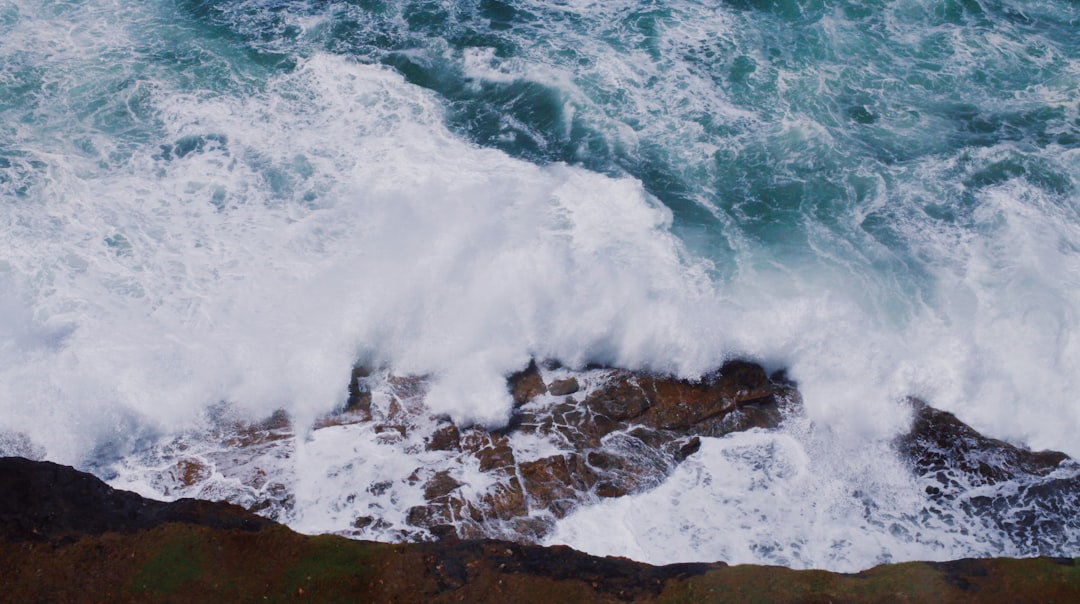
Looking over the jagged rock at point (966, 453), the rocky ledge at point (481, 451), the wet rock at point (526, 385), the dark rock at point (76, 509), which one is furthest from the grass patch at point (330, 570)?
the jagged rock at point (966, 453)

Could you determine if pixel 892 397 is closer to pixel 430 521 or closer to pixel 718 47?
pixel 430 521

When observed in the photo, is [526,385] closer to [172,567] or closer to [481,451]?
[481,451]

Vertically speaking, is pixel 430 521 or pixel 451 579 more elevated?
pixel 451 579

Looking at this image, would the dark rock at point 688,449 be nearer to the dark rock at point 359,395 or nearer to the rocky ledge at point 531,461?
the rocky ledge at point 531,461

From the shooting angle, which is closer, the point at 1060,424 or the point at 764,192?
the point at 1060,424

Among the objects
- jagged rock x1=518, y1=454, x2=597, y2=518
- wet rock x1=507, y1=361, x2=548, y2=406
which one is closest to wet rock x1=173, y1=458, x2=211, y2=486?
jagged rock x1=518, y1=454, x2=597, y2=518

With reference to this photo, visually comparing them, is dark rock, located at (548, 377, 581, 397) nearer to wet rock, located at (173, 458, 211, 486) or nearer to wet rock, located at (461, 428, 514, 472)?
wet rock, located at (461, 428, 514, 472)

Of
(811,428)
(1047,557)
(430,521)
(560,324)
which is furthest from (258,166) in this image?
(1047,557)
